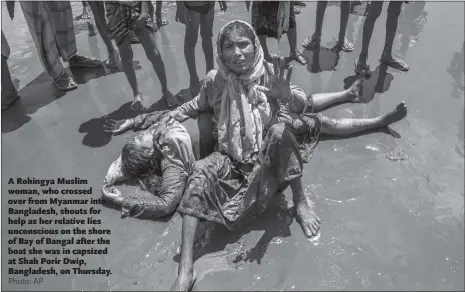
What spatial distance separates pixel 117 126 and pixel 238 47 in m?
2.01

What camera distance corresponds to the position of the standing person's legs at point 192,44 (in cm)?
428

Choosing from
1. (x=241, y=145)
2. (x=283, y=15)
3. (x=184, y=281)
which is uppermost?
(x=283, y=15)

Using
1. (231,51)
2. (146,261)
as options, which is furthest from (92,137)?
(231,51)

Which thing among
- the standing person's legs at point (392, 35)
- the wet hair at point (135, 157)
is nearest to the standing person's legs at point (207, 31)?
the wet hair at point (135, 157)

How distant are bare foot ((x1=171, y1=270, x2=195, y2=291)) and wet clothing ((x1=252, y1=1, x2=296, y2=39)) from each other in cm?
328

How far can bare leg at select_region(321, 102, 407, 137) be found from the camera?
145 inches

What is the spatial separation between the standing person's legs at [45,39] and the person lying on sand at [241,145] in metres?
2.53

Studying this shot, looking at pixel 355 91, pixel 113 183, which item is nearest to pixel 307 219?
pixel 113 183

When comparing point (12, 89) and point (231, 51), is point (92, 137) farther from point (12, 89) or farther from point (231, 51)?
point (231, 51)

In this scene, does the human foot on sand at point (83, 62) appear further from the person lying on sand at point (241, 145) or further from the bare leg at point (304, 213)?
the bare leg at point (304, 213)

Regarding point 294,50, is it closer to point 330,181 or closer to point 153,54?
point 153,54

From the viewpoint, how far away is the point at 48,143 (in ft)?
13.8

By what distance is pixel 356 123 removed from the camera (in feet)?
12.4

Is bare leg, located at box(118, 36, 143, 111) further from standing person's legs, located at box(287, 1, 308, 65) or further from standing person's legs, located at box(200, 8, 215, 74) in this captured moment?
standing person's legs, located at box(287, 1, 308, 65)
